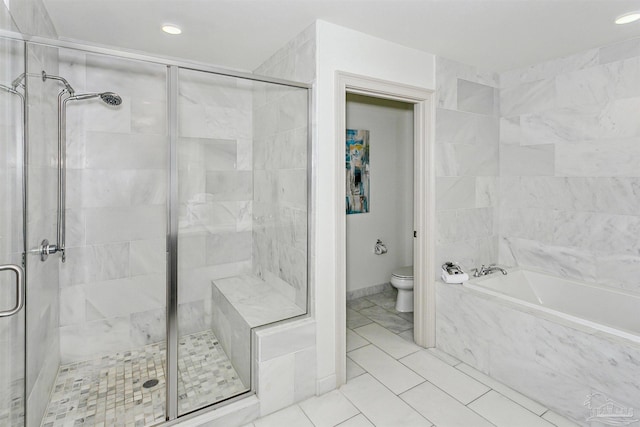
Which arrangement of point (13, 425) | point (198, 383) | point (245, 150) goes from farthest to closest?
point (245, 150), point (198, 383), point (13, 425)

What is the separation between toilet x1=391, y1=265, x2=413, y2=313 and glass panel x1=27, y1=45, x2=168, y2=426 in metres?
2.29

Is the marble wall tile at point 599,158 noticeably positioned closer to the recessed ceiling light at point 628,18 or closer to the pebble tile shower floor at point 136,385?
the recessed ceiling light at point 628,18

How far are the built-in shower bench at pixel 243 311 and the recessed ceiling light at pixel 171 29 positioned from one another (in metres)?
1.74

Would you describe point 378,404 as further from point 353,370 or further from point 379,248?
point 379,248

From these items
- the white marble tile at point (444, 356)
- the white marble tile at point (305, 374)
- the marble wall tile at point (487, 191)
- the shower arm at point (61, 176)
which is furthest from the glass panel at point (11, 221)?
the marble wall tile at point (487, 191)

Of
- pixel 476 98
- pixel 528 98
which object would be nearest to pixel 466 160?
pixel 476 98

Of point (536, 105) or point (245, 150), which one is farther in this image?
point (536, 105)

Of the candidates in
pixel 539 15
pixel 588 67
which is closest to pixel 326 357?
pixel 539 15

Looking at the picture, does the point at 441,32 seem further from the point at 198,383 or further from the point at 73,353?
the point at 73,353

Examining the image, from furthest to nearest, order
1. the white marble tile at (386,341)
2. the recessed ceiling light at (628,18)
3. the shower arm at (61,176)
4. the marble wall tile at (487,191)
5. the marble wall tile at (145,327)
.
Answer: the marble wall tile at (487,191)
the white marble tile at (386,341)
the marble wall tile at (145,327)
the shower arm at (61,176)
the recessed ceiling light at (628,18)

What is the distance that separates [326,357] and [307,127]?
1562 millimetres

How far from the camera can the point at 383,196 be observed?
13.7 feet

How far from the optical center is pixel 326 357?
2.26m

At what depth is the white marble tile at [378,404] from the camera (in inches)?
77.3
